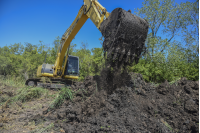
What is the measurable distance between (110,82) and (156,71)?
219 inches

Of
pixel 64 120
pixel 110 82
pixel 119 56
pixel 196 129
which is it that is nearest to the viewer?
pixel 196 129

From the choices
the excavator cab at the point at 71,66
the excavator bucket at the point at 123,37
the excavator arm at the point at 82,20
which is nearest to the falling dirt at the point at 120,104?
the excavator bucket at the point at 123,37

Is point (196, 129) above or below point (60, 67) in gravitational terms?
below

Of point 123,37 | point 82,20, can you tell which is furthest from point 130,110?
point 82,20

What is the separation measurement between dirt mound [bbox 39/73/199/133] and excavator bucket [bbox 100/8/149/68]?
84 centimetres

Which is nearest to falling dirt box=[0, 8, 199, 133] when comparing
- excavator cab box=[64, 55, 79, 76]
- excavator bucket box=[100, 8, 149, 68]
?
excavator bucket box=[100, 8, 149, 68]

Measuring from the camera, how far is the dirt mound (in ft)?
10.6

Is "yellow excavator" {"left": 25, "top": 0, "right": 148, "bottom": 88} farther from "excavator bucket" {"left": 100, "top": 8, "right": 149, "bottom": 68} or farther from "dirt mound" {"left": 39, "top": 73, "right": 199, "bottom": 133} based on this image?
"dirt mound" {"left": 39, "top": 73, "right": 199, "bottom": 133}

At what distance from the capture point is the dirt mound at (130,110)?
10.6 feet

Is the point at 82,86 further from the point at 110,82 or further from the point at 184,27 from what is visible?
the point at 184,27

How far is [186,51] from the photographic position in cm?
1566

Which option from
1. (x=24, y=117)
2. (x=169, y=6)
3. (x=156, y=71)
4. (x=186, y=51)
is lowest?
(x=24, y=117)

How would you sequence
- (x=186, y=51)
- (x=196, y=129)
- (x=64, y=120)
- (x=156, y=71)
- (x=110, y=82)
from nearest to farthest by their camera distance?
(x=196, y=129) < (x=64, y=120) < (x=110, y=82) < (x=156, y=71) < (x=186, y=51)

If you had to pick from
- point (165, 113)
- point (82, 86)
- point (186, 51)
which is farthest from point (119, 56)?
point (186, 51)
